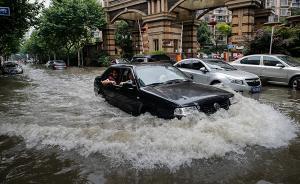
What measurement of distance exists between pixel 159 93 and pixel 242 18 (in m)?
17.1

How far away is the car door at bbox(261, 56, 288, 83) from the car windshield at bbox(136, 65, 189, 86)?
7.28 metres

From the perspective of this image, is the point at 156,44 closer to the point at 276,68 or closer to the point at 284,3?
the point at 276,68

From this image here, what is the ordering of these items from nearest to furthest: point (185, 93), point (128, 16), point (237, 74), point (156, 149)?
point (156, 149) → point (185, 93) → point (237, 74) → point (128, 16)

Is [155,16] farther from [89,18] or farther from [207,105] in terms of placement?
[207,105]

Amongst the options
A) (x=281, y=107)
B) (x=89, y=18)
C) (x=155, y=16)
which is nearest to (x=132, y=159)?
(x=281, y=107)

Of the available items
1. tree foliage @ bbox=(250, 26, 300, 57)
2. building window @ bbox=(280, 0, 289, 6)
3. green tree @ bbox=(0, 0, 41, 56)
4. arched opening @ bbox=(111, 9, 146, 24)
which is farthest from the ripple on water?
building window @ bbox=(280, 0, 289, 6)

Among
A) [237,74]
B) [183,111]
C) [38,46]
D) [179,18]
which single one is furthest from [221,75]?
[38,46]

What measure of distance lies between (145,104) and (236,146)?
210 centimetres

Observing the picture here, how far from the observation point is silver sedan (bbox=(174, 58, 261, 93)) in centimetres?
980

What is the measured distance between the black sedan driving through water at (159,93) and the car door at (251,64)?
7482 mm

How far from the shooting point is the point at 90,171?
181 inches

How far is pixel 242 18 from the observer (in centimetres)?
2102

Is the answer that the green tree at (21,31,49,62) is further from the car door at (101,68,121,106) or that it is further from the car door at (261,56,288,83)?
the car door at (101,68,121,106)

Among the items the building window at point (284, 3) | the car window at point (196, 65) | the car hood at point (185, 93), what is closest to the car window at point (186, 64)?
the car window at point (196, 65)
